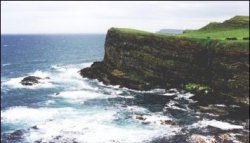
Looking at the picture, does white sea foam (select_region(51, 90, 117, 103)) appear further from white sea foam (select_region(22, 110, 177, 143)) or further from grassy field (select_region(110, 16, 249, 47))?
grassy field (select_region(110, 16, 249, 47))

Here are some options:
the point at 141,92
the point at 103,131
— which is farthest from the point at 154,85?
the point at 103,131

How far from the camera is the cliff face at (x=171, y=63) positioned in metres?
55.0

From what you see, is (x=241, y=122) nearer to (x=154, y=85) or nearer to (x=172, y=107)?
(x=172, y=107)

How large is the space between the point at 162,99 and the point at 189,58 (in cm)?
871

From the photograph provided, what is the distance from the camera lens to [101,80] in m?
73.1

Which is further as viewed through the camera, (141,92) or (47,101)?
(141,92)

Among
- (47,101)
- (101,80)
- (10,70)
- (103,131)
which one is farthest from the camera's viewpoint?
(10,70)

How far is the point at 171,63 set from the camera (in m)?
63.1

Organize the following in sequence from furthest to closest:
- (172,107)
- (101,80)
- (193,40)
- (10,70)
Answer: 1. (10,70)
2. (101,80)
3. (193,40)
4. (172,107)

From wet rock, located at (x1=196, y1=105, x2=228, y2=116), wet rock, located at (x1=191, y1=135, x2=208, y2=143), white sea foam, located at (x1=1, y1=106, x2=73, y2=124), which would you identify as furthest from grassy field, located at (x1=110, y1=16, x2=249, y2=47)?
white sea foam, located at (x1=1, y1=106, x2=73, y2=124)

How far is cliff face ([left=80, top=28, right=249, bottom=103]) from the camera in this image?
55.0m

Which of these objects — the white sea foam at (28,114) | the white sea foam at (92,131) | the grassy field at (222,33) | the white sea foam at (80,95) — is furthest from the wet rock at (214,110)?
the white sea foam at (28,114)

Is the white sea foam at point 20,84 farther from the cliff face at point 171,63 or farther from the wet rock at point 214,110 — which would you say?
the wet rock at point 214,110

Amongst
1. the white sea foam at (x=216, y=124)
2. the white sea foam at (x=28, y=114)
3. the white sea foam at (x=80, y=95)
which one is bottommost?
the white sea foam at (x=80, y=95)
